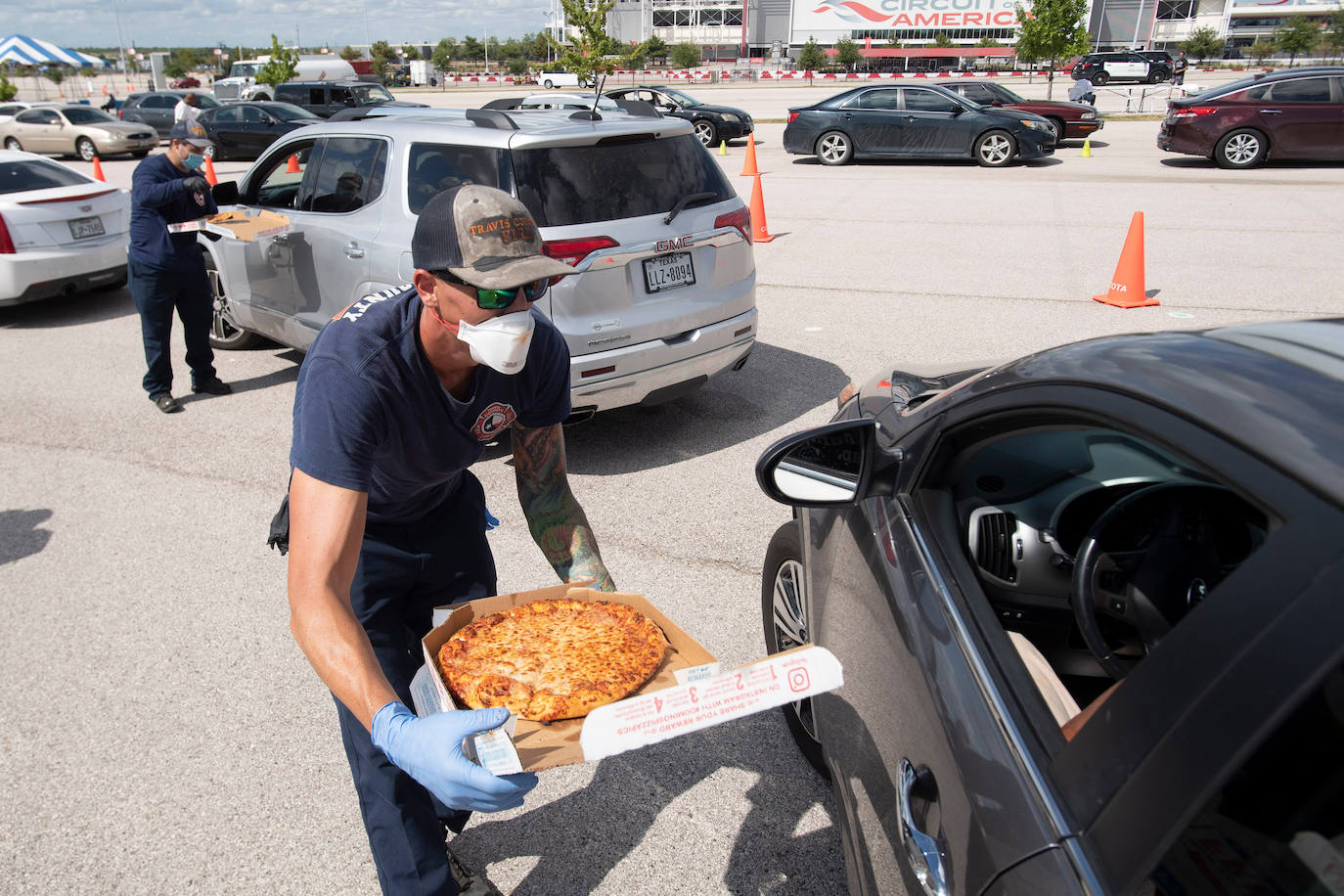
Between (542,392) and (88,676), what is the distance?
2482mm

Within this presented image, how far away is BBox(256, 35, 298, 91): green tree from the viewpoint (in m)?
41.7

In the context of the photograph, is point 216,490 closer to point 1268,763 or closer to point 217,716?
point 217,716

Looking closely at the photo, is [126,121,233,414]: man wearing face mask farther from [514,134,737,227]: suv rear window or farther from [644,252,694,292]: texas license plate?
[644,252,694,292]: texas license plate

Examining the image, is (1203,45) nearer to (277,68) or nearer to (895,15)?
(895,15)

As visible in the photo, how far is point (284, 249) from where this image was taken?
5.99m

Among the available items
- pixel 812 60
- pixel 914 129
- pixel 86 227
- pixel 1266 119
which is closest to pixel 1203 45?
pixel 812 60

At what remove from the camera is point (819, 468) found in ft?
7.41

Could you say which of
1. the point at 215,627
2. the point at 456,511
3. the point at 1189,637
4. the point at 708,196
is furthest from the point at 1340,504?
the point at 708,196

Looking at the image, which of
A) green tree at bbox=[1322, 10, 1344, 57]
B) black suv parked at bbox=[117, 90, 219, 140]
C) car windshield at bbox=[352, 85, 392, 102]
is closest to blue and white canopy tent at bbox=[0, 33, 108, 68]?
black suv parked at bbox=[117, 90, 219, 140]

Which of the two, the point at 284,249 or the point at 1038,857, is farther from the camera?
the point at 284,249

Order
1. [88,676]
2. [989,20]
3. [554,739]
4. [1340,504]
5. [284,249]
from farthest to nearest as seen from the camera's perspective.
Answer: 1. [989,20]
2. [284,249]
3. [88,676]
4. [554,739]
5. [1340,504]

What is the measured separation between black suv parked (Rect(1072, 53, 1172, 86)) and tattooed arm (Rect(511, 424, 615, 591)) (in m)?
50.1

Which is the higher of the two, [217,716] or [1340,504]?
[1340,504]

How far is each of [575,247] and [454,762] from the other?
3395mm
